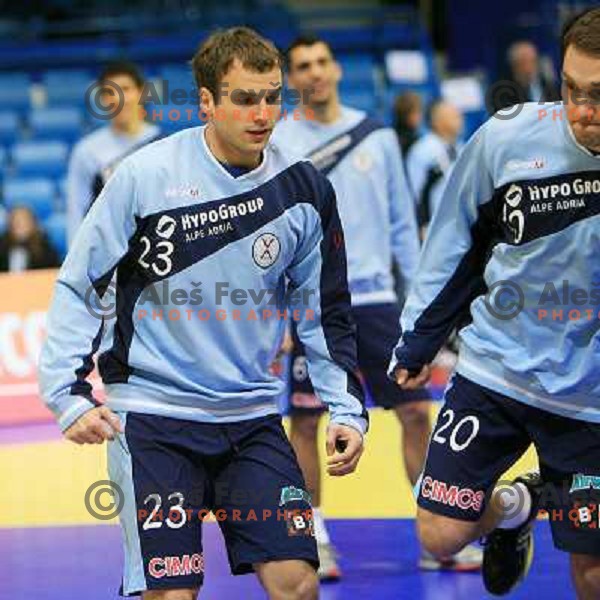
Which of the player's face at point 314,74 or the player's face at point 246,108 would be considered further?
the player's face at point 314,74

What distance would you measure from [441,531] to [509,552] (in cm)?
58

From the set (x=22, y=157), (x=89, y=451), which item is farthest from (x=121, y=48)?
(x=89, y=451)

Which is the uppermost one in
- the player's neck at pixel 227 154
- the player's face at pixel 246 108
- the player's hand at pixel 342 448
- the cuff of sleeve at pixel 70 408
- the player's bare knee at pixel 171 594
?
the player's face at pixel 246 108

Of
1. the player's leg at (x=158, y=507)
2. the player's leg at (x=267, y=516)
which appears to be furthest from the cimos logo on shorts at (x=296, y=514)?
the player's leg at (x=158, y=507)

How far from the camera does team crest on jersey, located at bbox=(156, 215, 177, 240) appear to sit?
484cm

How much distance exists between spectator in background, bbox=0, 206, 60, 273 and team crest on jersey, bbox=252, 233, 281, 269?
758cm

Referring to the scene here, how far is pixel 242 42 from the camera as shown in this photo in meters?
4.87

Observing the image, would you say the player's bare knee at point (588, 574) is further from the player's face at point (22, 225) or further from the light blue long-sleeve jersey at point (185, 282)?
the player's face at point (22, 225)

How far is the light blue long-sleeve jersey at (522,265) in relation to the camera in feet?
16.4

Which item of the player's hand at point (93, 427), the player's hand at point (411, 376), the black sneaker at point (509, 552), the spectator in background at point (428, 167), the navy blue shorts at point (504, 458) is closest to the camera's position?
the player's hand at point (93, 427)

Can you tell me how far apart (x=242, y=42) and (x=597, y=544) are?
1.91 metres

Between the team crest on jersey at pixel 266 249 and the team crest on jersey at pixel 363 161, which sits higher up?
the team crest on jersey at pixel 266 249

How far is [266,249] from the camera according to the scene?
4.93 meters

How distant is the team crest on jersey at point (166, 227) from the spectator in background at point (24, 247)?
7.60 meters
